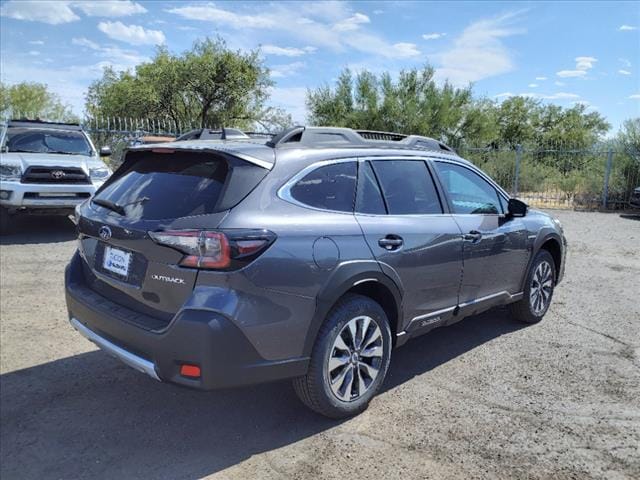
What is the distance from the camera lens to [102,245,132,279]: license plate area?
319 centimetres

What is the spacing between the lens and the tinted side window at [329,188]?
3.27 meters

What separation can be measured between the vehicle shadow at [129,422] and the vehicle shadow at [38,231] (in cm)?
545

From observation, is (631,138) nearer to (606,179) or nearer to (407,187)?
(606,179)

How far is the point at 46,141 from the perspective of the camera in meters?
9.91

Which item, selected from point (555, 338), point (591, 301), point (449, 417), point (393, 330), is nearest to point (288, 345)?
point (393, 330)

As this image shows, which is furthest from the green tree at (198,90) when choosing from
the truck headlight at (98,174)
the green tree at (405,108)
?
the truck headlight at (98,174)

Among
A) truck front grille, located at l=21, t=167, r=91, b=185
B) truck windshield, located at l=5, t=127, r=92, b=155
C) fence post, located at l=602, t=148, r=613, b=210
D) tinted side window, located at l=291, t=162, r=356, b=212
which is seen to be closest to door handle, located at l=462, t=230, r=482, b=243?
tinted side window, located at l=291, t=162, r=356, b=212

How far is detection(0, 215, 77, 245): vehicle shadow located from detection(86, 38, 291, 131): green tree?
65.2 ft

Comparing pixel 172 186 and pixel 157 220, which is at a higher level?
pixel 172 186

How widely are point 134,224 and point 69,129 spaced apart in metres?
8.31

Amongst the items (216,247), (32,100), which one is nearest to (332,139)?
(216,247)

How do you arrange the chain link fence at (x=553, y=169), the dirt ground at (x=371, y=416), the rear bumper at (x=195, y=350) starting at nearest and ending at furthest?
the rear bumper at (x=195, y=350)
the dirt ground at (x=371, y=416)
the chain link fence at (x=553, y=169)

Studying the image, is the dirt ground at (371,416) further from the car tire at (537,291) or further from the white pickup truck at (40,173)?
the white pickup truck at (40,173)

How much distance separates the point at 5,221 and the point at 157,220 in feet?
25.0
